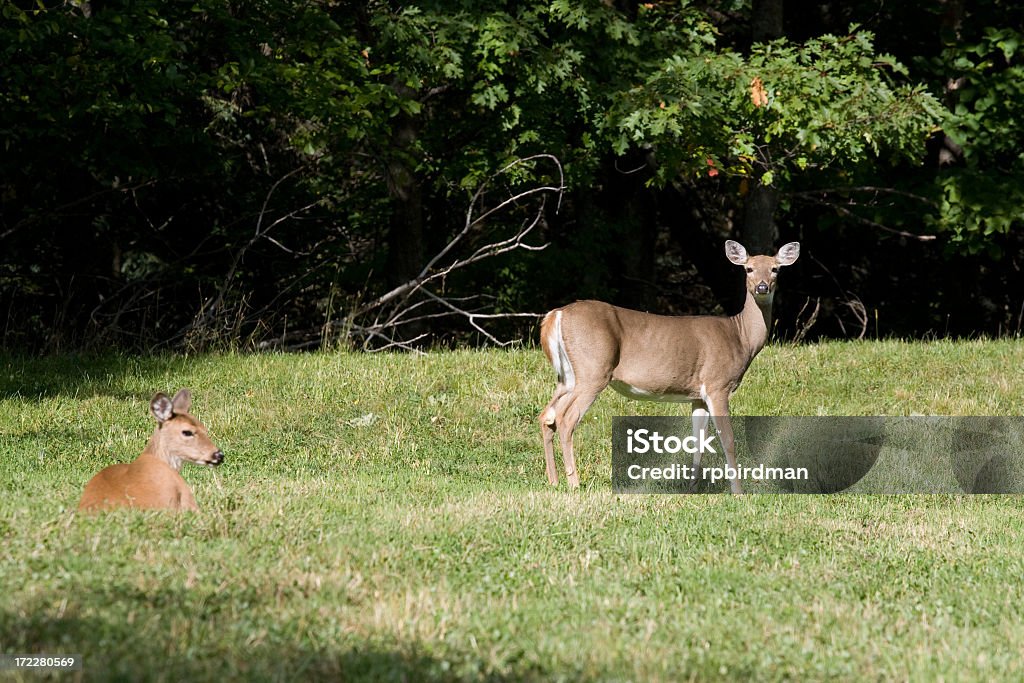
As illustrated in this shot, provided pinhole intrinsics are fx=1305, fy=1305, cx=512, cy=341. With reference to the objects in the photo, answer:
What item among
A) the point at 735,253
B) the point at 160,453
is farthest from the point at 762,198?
the point at 160,453

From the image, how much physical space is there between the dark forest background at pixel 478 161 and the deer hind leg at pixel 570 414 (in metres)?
5.69

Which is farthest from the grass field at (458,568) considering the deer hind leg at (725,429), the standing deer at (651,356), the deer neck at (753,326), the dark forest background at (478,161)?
the dark forest background at (478,161)

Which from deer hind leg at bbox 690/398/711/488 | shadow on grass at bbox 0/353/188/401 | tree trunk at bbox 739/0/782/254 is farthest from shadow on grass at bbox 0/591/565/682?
tree trunk at bbox 739/0/782/254

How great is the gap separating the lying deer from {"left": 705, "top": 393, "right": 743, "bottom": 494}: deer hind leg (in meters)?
4.10

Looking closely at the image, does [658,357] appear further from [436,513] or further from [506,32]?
[506,32]

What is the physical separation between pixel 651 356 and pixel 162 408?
4009mm

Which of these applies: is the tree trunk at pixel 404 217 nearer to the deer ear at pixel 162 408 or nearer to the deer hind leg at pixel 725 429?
the deer hind leg at pixel 725 429

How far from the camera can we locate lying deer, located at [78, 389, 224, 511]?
20.5 ft

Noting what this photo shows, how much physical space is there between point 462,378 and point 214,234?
22.4 ft

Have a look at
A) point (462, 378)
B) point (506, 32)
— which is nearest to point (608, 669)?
point (462, 378)

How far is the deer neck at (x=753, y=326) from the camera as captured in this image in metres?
9.73

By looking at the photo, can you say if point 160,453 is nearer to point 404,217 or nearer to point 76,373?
point 76,373

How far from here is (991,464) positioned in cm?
1037

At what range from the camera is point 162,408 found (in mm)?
6320
